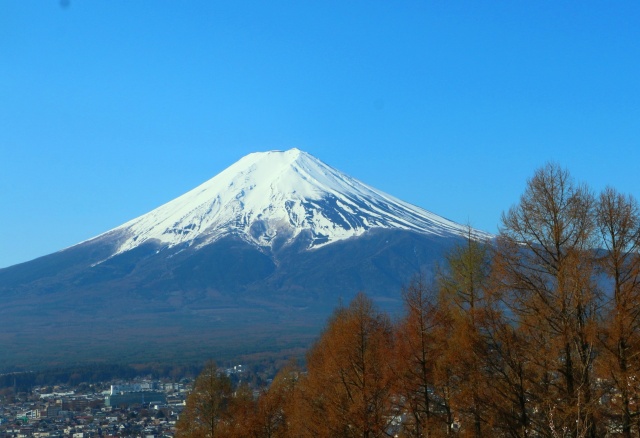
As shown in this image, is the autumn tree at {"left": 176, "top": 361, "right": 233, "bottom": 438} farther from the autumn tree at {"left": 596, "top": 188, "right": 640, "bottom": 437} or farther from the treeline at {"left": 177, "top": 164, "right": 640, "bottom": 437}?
the autumn tree at {"left": 596, "top": 188, "right": 640, "bottom": 437}

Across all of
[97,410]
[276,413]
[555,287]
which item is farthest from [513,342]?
[97,410]

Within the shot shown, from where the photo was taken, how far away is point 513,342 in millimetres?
15031

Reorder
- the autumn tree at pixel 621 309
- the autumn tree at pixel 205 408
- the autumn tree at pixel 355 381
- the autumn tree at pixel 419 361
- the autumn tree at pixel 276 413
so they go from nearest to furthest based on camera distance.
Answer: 1. the autumn tree at pixel 621 309
2. the autumn tree at pixel 419 361
3. the autumn tree at pixel 355 381
4. the autumn tree at pixel 276 413
5. the autumn tree at pixel 205 408

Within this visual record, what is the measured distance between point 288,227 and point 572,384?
597 ft

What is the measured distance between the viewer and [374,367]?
19422mm

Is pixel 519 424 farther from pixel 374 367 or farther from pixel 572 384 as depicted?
pixel 374 367

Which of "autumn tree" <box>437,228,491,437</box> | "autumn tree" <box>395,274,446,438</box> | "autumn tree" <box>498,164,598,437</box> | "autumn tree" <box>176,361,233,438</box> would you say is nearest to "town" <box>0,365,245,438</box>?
"autumn tree" <box>176,361,233,438</box>

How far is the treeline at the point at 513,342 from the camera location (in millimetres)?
13594

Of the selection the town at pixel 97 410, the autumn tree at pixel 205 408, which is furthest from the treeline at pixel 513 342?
the town at pixel 97 410

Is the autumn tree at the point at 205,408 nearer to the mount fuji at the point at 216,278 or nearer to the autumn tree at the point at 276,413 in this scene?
the autumn tree at the point at 276,413

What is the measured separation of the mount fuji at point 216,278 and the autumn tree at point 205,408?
82.7 metres

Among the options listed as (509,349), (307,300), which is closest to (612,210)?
(509,349)

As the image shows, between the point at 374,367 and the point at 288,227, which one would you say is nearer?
the point at 374,367

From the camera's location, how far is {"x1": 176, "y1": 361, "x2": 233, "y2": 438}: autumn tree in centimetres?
2691
